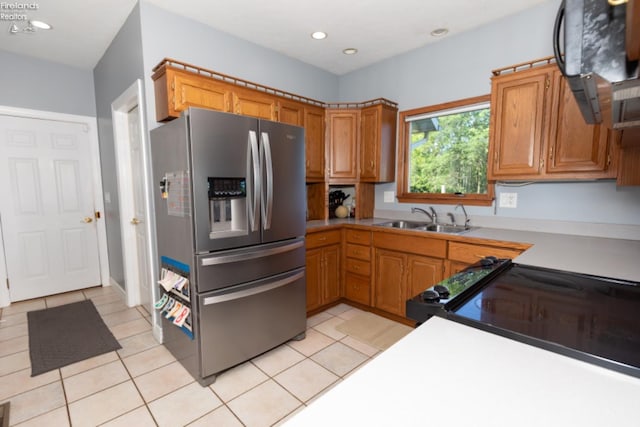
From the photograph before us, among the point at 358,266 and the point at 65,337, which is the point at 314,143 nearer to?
the point at 358,266

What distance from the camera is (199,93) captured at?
2275mm

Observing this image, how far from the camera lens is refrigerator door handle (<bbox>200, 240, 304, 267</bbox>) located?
187cm

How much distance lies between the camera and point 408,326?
9.00 feet

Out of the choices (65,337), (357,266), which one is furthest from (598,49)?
(65,337)

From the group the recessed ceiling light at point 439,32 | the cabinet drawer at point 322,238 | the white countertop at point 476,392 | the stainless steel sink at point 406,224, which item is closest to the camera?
the white countertop at point 476,392

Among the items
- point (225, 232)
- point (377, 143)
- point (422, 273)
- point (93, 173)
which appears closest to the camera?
point (225, 232)

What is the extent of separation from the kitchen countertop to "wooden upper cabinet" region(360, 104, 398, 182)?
Result: 100 centimetres

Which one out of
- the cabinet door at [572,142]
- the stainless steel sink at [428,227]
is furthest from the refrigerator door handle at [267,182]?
the cabinet door at [572,142]

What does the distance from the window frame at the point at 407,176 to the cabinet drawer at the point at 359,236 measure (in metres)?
0.70

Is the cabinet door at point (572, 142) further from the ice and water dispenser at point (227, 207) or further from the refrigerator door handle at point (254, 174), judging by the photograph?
the ice and water dispenser at point (227, 207)

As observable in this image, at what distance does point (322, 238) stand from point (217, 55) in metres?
1.94

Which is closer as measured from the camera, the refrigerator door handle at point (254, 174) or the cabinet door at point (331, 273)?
the refrigerator door handle at point (254, 174)

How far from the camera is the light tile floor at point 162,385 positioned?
1711 millimetres

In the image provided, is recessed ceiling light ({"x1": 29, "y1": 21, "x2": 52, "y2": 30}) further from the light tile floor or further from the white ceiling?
the light tile floor
